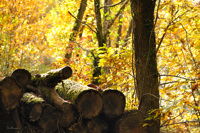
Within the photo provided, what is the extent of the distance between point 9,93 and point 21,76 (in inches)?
10.8

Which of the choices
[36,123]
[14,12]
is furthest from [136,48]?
[14,12]

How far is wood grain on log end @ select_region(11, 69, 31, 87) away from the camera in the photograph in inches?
105

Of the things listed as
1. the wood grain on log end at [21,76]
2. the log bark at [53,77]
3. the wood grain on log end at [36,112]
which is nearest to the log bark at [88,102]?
the log bark at [53,77]

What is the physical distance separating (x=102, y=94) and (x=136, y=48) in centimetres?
92

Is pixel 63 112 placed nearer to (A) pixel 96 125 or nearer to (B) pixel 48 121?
(B) pixel 48 121

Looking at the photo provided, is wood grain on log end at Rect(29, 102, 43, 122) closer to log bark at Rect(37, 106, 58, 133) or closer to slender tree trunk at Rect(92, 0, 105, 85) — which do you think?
log bark at Rect(37, 106, 58, 133)

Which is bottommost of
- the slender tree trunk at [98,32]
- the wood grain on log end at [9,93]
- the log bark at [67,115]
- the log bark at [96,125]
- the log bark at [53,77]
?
the log bark at [96,125]

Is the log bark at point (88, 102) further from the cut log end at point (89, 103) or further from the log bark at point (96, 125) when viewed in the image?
the log bark at point (96, 125)

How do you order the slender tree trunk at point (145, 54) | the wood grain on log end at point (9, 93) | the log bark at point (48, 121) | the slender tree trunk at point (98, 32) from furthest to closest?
the slender tree trunk at point (98, 32), the slender tree trunk at point (145, 54), the log bark at point (48, 121), the wood grain on log end at point (9, 93)

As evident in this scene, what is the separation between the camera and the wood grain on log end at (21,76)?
266cm

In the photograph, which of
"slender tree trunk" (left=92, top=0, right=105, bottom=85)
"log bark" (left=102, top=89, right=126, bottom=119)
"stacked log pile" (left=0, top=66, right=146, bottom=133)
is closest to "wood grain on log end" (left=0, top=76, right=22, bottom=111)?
"stacked log pile" (left=0, top=66, right=146, bottom=133)

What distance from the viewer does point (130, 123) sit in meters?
2.68

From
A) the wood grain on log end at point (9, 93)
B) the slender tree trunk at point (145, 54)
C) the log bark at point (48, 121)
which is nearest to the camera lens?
the wood grain on log end at point (9, 93)

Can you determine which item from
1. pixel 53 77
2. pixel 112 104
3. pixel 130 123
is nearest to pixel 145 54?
pixel 112 104
